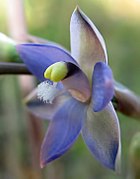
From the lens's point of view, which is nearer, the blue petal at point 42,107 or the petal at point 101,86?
the petal at point 101,86

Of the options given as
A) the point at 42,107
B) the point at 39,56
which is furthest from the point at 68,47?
the point at 39,56

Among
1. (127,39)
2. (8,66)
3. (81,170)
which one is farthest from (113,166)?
(127,39)

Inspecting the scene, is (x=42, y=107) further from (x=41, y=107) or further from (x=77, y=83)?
(x=77, y=83)

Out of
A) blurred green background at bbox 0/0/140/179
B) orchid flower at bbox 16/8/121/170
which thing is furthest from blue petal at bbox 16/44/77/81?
blurred green background at bbox 0/0/140/179

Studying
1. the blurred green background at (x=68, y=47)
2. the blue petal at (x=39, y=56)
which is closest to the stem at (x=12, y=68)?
the blue petal at (x=39, y=56)

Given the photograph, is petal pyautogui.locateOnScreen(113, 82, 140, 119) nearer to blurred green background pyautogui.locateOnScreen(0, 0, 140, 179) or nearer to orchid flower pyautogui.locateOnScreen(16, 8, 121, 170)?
orchid flower pyautogui.locateOnScreen(16, 8, 121, 170)

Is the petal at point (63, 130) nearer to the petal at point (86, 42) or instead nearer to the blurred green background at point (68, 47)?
the petal at point (86, 42)

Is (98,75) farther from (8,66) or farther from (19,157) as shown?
(19,157)
